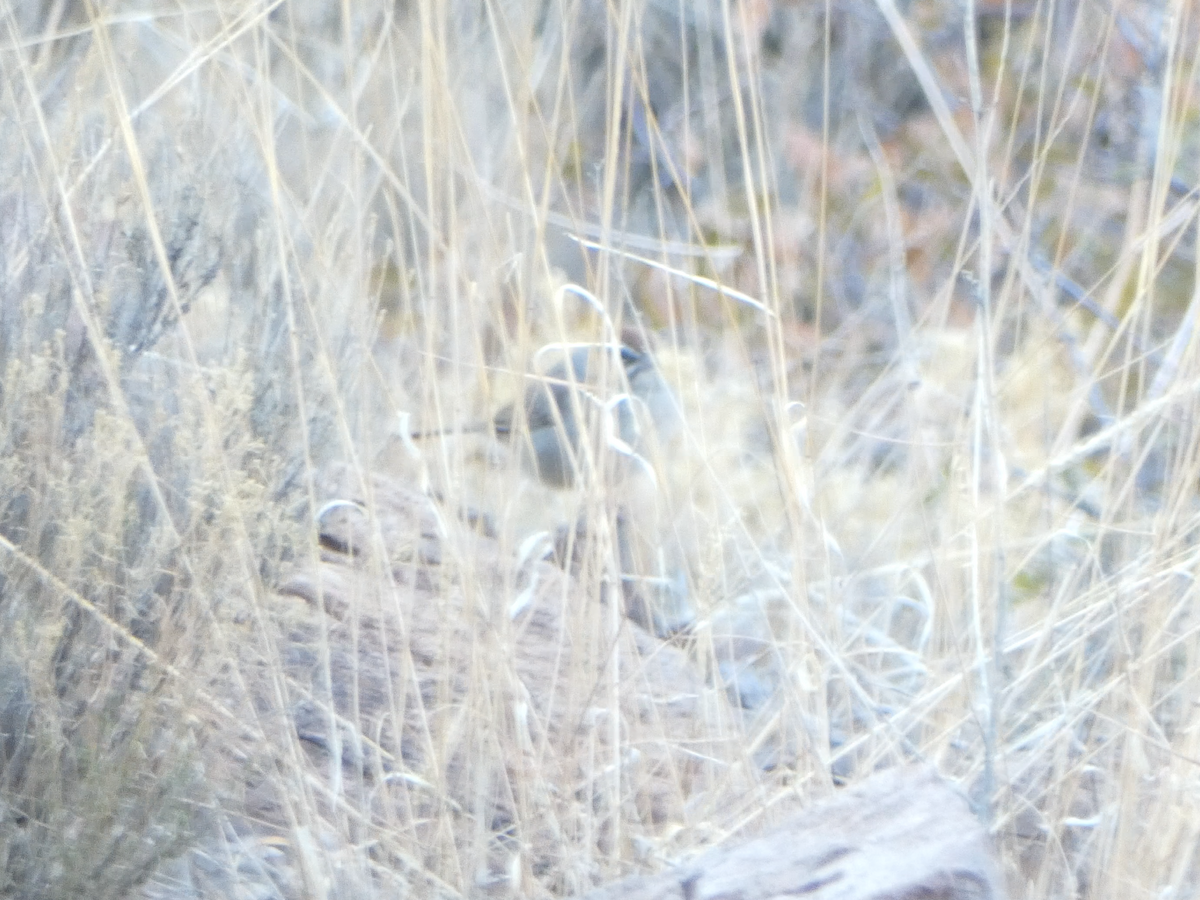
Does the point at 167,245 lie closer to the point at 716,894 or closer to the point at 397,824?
the point at 397,824

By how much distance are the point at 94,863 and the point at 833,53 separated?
182 inches

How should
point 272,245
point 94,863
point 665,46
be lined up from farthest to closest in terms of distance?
point 665,46
point 272,245
point 94,863

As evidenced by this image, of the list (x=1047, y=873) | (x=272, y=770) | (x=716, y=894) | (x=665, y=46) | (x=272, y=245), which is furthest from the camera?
(x=665, y=46)

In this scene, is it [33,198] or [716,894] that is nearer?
[716,894]

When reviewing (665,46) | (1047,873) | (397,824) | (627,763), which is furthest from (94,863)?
(665,46)

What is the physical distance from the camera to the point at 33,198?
1.80 m

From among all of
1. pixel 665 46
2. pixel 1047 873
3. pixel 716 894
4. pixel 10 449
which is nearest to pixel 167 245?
pixel 10 449

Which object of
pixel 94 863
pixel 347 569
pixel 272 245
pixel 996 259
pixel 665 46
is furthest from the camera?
pixel 665 46

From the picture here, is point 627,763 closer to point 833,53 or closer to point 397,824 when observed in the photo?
point 397,824

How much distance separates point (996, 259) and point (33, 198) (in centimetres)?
352

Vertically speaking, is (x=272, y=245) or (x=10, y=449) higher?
(x=272, y=245)

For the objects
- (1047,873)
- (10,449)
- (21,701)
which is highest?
(10,449)

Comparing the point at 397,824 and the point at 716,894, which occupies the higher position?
the point at 716,894

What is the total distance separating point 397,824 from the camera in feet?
5.71
